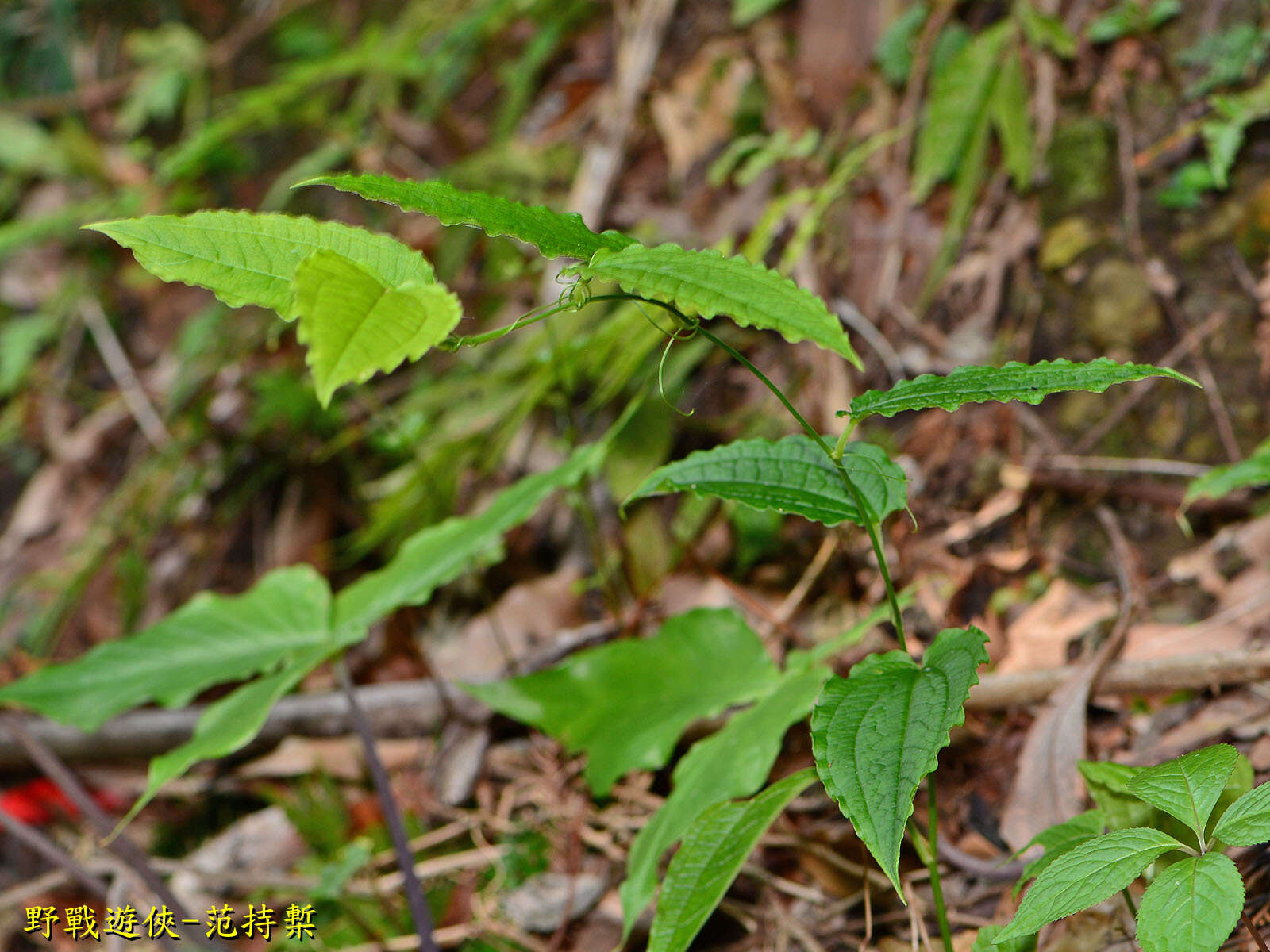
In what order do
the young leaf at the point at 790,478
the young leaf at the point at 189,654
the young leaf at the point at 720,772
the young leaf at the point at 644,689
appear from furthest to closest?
the young leaf at the point at 189,654 → the young leaf at the point at 644,689 → the young leaf at the point at 720,772 → the young leaf at the point at 790,478

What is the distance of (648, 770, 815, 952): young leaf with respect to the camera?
41.2 inches

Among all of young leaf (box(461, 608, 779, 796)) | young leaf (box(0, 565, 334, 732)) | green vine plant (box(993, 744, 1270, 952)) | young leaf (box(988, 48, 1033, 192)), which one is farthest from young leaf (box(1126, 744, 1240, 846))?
young leaf (box(988, 48, 1033, 192))

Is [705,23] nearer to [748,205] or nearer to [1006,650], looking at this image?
[748,205]

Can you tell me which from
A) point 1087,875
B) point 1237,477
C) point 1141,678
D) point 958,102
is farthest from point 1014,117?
point 1087,875

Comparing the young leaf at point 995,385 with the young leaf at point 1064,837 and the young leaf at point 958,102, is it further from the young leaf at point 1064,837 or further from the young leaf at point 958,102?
the young leaf at point 958,102

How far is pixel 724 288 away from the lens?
80cm

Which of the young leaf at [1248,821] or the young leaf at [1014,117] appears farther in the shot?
the young leaf at [1014,117]

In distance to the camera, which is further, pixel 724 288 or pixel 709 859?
pixel 709 859

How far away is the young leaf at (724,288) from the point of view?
0.78m

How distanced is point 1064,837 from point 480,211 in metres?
0.99

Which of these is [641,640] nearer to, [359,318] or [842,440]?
[842,440]

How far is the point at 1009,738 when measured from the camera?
4.97 ft

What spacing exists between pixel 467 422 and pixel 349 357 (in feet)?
5.43

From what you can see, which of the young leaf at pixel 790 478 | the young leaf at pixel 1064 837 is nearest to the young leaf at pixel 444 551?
the young leaf at pixel 790 478
